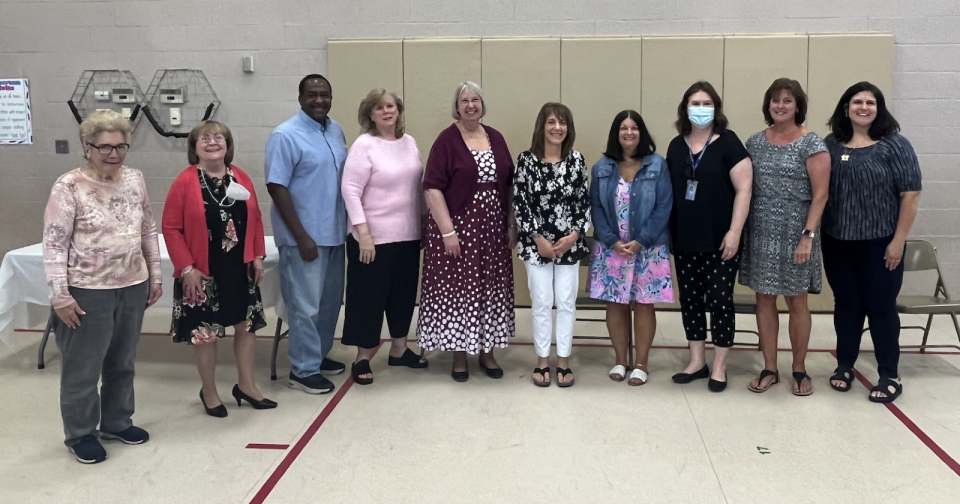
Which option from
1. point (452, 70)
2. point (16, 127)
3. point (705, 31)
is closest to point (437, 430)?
point (452, 70)

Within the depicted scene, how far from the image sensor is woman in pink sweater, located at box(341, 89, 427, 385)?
3.36m

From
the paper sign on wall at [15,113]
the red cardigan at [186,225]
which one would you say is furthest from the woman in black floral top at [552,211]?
the paper sign on wall at [15,113]

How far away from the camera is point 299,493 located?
2.46 meters

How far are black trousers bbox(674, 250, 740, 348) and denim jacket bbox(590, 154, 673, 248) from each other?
0.19 m

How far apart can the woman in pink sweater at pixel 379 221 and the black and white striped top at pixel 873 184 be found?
2.06m

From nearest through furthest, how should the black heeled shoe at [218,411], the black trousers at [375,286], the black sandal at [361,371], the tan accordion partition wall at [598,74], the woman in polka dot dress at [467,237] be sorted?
the black heeled shoe at [218,411] < the woman in polka dot dress at [467,237] < the black trousers at [375,286] < the black sandal at [361,371] < the tan accordion partition wall at [598,74]

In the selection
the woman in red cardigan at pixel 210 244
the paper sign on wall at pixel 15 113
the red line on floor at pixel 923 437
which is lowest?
the red line on floor at pixel 923 437

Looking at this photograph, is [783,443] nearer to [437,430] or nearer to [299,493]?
[437,430]

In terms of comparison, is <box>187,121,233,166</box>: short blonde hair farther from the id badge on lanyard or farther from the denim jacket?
the id badge on lanyard

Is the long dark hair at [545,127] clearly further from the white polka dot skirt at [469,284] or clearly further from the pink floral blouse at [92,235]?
the pink floral blouse at [92,235]

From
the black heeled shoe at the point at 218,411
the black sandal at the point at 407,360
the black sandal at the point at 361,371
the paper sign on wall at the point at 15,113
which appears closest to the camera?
the black heeled shoe at the point at 218,411

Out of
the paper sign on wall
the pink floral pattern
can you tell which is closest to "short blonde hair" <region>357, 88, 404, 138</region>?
the pink floral pattern

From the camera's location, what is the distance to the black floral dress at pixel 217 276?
9.50 ft

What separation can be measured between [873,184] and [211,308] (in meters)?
3.05
